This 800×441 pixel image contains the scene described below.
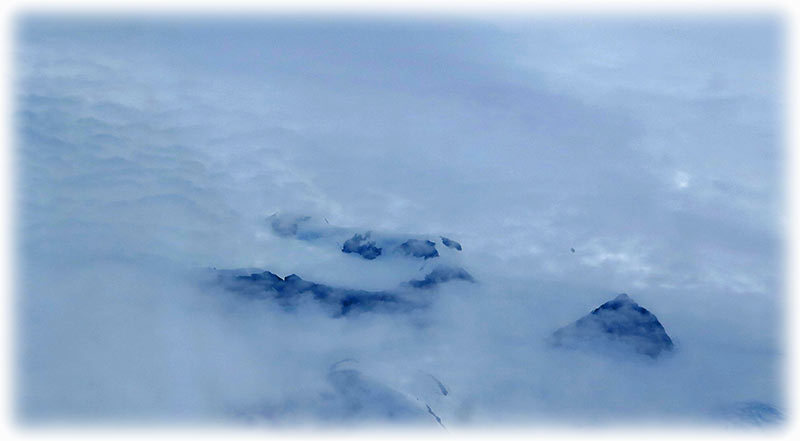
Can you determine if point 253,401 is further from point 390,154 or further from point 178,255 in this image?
point 390,154

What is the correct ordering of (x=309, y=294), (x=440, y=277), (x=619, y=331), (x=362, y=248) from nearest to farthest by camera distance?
(x=619, y=331), (x=309, y=294), (x=440, y=277), (x=362, y=248)

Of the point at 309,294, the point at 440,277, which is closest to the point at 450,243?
the point at 440,277

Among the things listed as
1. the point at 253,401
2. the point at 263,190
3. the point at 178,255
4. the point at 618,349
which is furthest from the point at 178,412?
the point at 618,349

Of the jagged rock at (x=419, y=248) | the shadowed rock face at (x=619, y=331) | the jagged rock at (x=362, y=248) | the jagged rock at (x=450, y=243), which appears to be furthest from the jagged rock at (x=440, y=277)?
the shadowed rock face at (x=619, y=331)

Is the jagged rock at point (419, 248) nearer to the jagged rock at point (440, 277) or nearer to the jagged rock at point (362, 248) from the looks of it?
the jagged rock at point (440, 277)

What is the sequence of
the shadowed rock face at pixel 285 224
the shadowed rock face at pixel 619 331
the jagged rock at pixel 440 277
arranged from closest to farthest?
the shadowed rock face at pixel 619 331
the jagged rock at pixel 440 277
the shadowed rock face at pixel 285 224

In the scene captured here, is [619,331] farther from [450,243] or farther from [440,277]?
[450,243]
